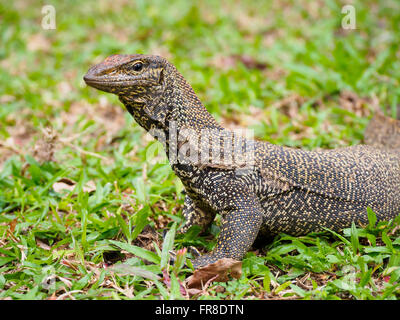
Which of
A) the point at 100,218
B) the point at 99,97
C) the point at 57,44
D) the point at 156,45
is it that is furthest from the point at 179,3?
the point at 100,218

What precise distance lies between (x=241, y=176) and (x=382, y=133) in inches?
105

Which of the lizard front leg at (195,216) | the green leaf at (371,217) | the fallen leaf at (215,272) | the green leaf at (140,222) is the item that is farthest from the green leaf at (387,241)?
the green leaf at (140,222)

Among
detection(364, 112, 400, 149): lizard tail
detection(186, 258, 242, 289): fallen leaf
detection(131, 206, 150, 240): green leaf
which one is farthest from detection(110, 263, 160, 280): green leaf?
detection(364, 112, 400, 149): lizard tail

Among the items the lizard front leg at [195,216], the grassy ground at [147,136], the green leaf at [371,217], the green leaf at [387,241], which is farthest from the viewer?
the lizard front leg at [195,216]

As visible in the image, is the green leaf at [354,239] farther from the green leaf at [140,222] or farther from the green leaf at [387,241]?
the green leaf at [140,222]

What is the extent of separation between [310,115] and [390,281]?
347 centimetres

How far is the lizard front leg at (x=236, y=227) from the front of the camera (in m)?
3.79

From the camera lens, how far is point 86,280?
362cm

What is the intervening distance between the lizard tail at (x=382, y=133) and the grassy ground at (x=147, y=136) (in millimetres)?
291

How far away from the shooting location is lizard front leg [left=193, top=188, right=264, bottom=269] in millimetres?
3793

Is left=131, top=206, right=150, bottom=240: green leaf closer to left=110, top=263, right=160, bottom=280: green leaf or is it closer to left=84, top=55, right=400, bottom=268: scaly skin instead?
left=84, top=55, right=400, bottom=268: scaly skin
